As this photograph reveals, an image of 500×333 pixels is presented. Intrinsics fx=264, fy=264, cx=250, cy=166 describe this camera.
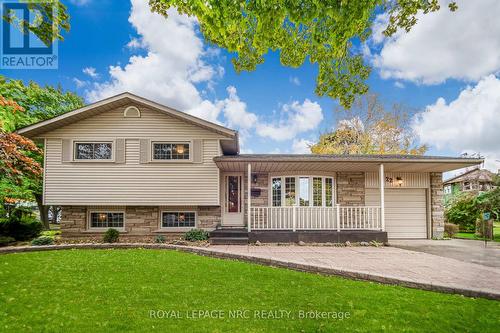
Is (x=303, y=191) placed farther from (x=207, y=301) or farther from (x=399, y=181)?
(x=207, y=301)

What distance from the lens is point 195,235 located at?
9719mm

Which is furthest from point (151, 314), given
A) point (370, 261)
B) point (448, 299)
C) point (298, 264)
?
point (370, 261)

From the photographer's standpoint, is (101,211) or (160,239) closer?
(160,239)

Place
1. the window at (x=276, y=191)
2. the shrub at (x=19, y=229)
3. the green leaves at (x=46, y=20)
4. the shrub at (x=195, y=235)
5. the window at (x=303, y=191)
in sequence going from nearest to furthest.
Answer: the green leaves at (x=46, y=20) → the shrub at (x=195, y=235) → the shrub at (x=19, y=229) → the window at (x=303, y=191) → the window at (x=276, y=191)

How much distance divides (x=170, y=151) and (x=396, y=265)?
8.38 meters

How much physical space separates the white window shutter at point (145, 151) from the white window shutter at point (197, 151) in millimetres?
1749

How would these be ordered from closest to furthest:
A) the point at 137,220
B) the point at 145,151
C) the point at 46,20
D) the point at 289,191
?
the point at 46,20 → the point at 145,151 → the point at 137,220 → the point at 289,191

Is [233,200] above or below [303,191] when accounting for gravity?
below

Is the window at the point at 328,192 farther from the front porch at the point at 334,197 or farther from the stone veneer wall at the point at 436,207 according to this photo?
the stone veneer wall at the point at 436,207

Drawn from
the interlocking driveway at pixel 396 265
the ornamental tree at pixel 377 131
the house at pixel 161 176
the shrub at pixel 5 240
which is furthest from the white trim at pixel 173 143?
the ornamental tree at pixel 377 131

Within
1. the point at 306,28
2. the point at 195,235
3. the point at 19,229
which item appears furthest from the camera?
the point at 19,229

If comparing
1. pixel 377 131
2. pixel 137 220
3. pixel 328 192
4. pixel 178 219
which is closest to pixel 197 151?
pixel 178 219

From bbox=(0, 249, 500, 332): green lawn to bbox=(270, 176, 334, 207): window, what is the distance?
16.8ft

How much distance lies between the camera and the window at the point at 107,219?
1066 cm
